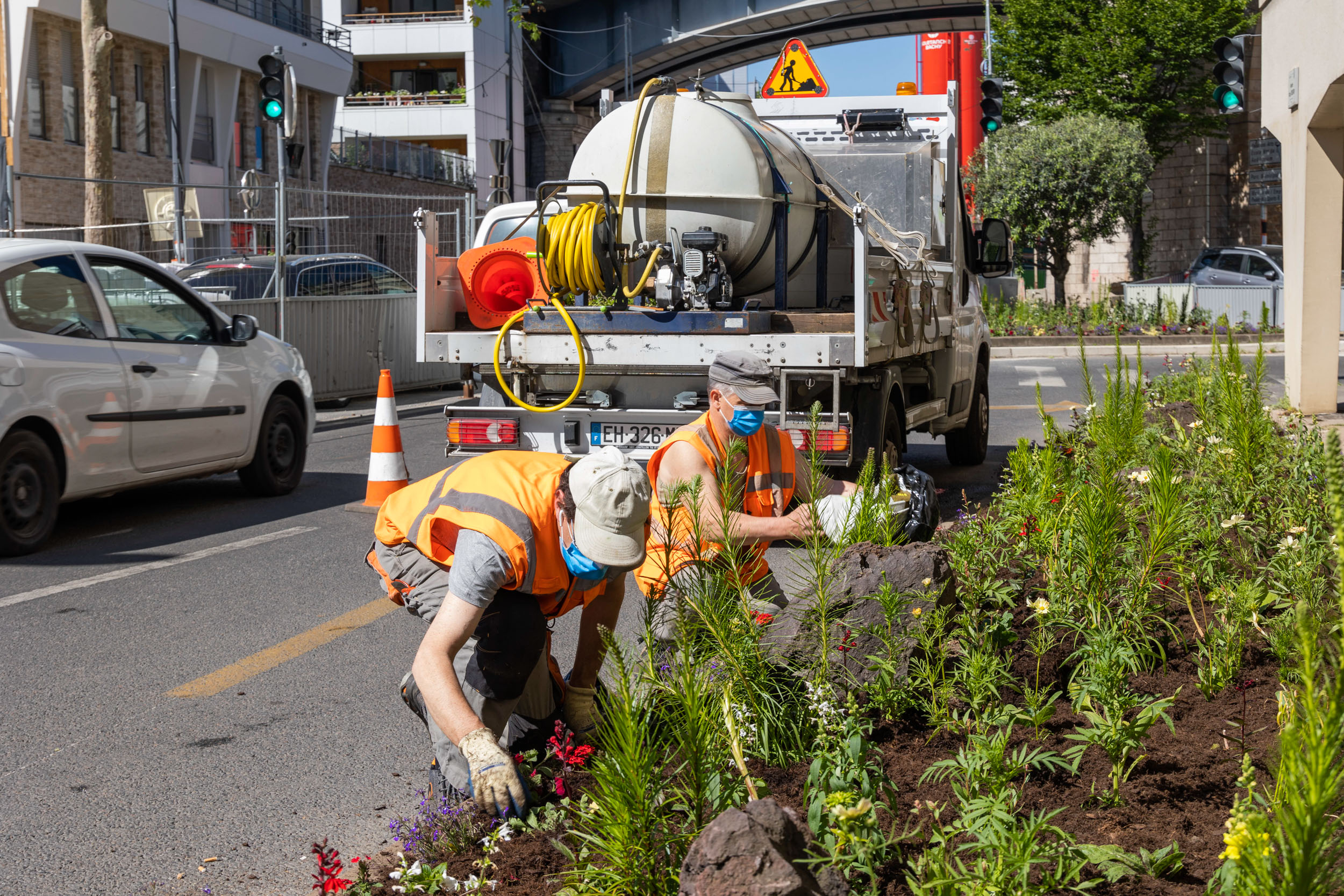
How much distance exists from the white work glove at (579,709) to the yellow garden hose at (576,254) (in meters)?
3.96

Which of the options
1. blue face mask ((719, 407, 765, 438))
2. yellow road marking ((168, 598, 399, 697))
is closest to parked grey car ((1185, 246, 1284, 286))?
yellow road marking ((168, 598, 399, 697))

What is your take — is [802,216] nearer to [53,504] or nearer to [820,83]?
[820,83]

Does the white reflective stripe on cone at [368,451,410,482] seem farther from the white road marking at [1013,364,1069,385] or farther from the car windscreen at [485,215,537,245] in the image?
the white road marking at [1013,364,1069,385]

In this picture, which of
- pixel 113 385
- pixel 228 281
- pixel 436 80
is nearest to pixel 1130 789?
pixel 113 385

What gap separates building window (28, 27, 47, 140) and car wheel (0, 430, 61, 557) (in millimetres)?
24934

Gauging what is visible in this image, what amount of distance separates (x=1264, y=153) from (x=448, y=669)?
70.0 ft

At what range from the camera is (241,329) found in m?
9.60

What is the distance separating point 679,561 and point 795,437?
3.71 m

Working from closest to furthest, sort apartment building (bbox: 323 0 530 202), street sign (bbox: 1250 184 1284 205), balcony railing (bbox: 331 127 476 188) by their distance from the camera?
street sign (bbox: 1250 184 1284 205) < balcony railing (bbox: 331 127 476 188) < apartment building (bbox: 323 0 530 202)

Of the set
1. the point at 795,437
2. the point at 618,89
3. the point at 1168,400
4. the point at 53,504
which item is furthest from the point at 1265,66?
the point at 618,89

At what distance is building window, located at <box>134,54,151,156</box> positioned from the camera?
111ft

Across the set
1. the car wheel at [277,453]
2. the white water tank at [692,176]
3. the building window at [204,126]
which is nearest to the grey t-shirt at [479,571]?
the white water tank at [692,176]

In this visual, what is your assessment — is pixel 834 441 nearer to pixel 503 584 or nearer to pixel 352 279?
pixel 503 584

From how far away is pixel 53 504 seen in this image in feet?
26.5
